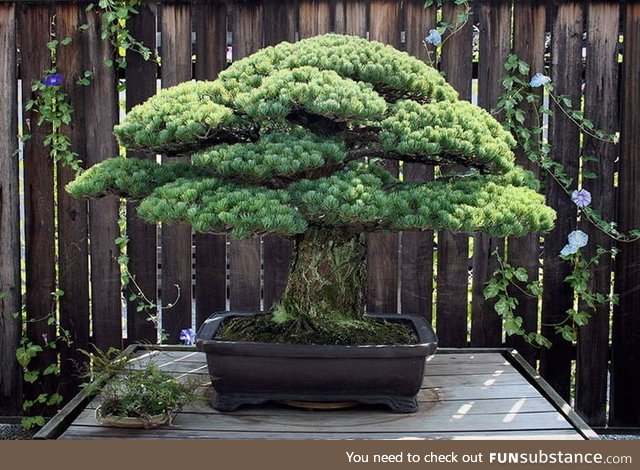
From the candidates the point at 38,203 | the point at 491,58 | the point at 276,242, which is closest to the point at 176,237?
the point at 276,242

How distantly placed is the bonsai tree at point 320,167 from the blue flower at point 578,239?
704 millimetres

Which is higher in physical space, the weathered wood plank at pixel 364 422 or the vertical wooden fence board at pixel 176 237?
the vertical wooden fence board at pixel 176 237

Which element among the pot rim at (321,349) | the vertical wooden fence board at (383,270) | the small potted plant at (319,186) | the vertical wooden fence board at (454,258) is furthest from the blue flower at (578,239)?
the pot rim at (321,349)

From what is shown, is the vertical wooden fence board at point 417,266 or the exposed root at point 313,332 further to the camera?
the vertical wooden fence board at point 417,266

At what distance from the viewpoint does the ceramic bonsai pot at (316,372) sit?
203 cm

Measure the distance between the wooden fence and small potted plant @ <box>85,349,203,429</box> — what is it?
89cm

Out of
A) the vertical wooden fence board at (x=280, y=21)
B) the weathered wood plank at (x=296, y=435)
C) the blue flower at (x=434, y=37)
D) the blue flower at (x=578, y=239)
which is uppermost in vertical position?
the vertical wooden fence board at (x=280, y=21)

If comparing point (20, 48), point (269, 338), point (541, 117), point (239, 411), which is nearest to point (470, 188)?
point (269, 338)

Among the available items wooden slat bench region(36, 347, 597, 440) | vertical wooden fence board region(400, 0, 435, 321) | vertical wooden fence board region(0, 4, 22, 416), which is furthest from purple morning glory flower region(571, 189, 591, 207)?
vertical wooden fence board region(0, 4, 22, 416)

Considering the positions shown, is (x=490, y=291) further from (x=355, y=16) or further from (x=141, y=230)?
(x=141, y=230)

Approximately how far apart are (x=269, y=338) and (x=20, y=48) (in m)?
1.69

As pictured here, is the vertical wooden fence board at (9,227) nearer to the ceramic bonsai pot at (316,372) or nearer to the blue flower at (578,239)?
the ceramic bonsai pot at (316,372)

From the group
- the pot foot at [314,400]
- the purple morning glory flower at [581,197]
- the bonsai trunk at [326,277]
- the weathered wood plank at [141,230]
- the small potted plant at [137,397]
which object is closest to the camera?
the small potted plant at [137,397]

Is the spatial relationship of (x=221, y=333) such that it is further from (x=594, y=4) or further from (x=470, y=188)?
(x=594, y=4)
